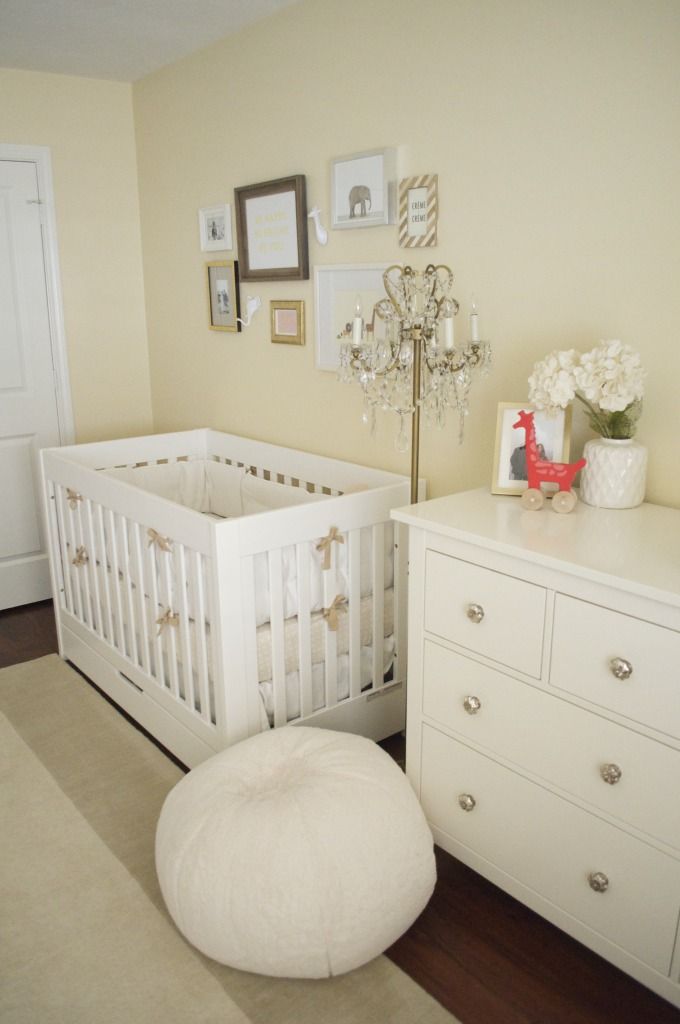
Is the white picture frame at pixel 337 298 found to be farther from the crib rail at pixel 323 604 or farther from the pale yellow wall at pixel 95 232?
the pale yellow wall at pixel 95 232

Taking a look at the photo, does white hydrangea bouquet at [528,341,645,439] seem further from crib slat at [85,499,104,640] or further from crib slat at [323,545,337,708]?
crib slat at [85,499,104,640]

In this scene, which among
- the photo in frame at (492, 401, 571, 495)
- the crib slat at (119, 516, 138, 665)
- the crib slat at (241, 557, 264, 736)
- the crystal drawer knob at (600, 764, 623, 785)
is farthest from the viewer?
the crib slat at (119, 516, 138, 665)

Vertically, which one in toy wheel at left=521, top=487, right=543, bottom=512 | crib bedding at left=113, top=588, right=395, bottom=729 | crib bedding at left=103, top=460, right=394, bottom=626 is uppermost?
toy wheel at left=521, top=487, right=543, bottom=512

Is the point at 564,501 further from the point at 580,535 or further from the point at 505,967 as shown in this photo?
the point at 505,967

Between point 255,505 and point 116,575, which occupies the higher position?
point 255,505

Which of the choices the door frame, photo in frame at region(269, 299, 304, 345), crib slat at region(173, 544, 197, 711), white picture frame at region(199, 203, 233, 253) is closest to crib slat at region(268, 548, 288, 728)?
crib slat at region(173, 544, 197, 711)

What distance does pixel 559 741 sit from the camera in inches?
61.1

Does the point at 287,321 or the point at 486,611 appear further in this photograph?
the point at 287,321

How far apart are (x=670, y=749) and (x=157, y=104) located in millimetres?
3144

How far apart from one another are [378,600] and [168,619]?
1.96 feet

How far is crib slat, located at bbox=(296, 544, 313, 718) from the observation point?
2.11m

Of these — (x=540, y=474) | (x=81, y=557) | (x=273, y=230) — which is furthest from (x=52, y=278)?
(x=540, y=474)

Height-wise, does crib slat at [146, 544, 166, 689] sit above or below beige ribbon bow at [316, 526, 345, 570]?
below

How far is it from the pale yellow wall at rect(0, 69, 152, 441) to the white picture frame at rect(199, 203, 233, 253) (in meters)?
0.62
